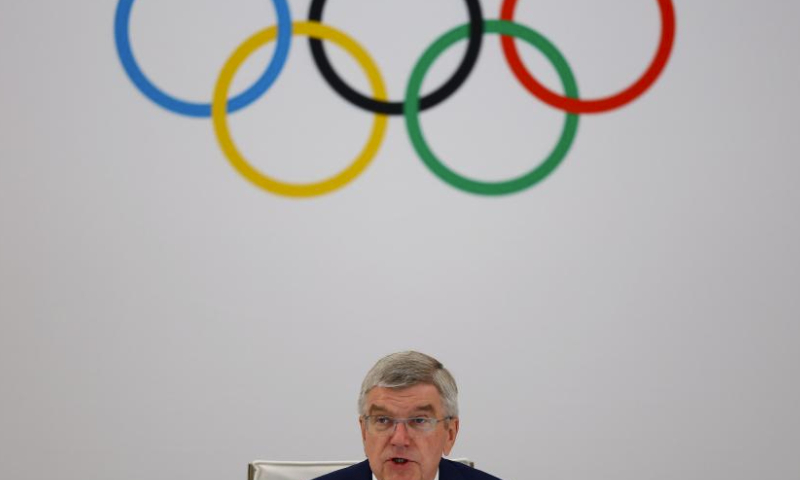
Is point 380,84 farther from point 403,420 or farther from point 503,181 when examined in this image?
point 403,420

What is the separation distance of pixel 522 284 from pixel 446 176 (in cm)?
45

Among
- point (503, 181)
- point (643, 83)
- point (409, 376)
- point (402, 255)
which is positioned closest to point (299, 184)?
point (402, 255)

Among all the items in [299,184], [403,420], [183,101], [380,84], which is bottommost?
[403,420]

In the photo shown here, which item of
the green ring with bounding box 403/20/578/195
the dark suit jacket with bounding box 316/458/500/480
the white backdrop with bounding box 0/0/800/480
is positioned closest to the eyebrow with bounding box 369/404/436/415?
the dark suit jacket with bounding box 316/458/500/480

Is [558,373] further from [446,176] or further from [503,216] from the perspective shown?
[446,176]

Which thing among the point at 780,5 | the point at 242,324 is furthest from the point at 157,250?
the point at 780,5

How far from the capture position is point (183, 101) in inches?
124

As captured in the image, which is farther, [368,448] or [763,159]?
[763,159]

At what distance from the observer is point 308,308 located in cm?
314

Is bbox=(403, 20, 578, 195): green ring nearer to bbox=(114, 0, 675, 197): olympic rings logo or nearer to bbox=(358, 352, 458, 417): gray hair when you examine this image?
bbox=(114, 0, 675, 197): olympic rings logo

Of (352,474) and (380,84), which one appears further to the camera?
(380,84)

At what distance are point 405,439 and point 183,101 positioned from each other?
71.8 inches

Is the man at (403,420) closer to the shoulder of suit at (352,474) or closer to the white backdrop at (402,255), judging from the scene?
the shoulder of suit at (352,474)

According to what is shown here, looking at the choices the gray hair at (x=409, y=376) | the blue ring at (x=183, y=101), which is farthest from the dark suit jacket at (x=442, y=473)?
the blue ring at (x=183, y=101)
